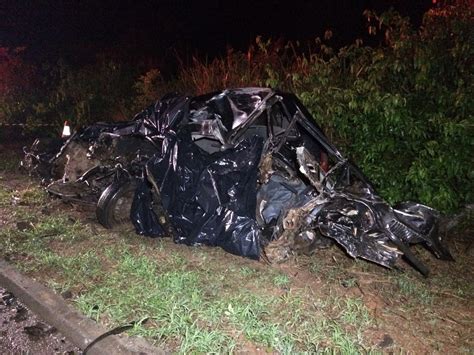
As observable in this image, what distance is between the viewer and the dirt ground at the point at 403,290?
3.09m

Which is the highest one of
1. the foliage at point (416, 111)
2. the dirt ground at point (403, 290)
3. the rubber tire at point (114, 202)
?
the foliage at point (416, 111)

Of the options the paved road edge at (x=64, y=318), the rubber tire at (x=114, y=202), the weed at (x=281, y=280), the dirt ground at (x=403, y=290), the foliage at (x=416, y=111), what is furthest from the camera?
the rubber tire at (x=114, y=202)

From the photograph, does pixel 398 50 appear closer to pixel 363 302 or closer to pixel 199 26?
pixel 363 302

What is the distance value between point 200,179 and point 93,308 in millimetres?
1494

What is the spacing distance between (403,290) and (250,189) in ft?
5.23

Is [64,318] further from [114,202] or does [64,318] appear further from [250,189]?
[250,189]

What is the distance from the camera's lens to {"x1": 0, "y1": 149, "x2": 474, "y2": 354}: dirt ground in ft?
10.1

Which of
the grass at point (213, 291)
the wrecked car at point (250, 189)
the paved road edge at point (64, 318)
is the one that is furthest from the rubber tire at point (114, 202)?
the paved road edge at point (64, 318)

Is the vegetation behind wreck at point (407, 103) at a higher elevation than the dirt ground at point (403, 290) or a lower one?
higher

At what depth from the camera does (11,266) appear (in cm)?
385

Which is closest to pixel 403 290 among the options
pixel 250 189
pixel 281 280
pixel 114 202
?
pixel 281 280

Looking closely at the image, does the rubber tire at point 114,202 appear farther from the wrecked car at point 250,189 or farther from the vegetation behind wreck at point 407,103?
the vegetation behind wreck at point 407,103

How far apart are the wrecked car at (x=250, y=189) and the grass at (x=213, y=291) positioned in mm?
228

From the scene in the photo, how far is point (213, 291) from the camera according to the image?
3531 mm
